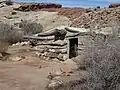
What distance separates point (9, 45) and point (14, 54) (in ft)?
8.42

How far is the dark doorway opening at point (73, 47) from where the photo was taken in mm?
14242

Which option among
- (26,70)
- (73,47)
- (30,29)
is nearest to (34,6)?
(30,29)

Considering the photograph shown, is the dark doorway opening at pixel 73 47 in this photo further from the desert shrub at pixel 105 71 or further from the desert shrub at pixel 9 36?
the desert shrub at pixel 105 71

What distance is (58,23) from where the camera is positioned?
84.5 ft

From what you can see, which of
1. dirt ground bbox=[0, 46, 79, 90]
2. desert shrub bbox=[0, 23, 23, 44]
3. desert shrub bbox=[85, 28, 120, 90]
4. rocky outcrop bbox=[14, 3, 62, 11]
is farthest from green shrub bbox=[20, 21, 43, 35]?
desert shrub bbox=[85, 28, 120, 90]

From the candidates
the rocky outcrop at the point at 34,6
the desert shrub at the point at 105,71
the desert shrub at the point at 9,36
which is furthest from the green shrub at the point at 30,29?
the desert shrub at the point at 105,71

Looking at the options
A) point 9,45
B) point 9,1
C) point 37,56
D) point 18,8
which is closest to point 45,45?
point 37,56

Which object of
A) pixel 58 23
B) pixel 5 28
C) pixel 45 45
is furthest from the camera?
pixel 58 23

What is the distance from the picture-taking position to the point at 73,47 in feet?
48.4

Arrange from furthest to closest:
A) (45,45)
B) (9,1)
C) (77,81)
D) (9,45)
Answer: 1. (9,1)
2. (9,45)
3. (45,45)
4. (77,81)

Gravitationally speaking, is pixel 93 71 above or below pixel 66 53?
above

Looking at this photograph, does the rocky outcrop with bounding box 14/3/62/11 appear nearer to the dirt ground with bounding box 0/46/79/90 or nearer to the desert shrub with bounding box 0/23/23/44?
the desert shrub with bounding box 0/23/23/44

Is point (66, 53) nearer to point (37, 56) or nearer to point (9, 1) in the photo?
point (37, 56)

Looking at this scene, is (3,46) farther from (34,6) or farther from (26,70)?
(34,6)
